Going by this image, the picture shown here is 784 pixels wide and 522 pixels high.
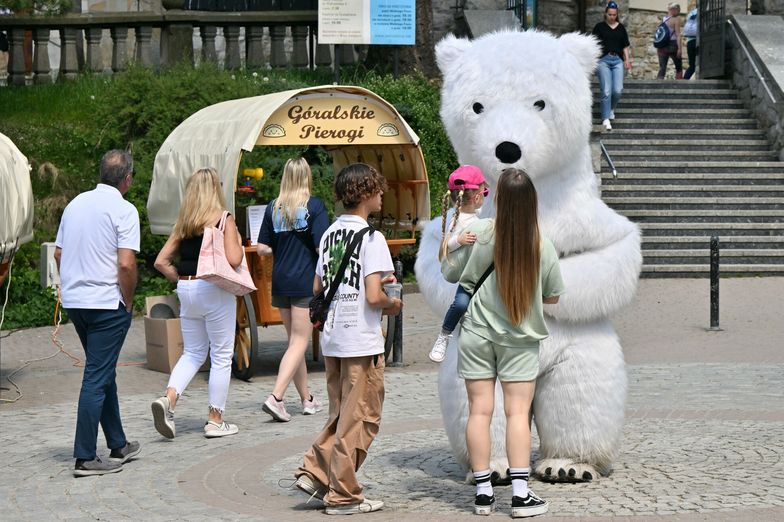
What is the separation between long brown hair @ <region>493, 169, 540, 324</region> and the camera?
657cm

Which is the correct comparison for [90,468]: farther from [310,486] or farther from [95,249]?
[310,486]

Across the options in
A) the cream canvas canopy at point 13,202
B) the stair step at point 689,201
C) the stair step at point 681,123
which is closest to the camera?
the cream canvas canopy at point 13,202

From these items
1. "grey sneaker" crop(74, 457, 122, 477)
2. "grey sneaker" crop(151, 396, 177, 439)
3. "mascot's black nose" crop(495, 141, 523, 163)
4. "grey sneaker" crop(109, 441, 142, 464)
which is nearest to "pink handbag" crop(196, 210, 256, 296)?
"grey sneaker" crop(151, 396, 177, 439)

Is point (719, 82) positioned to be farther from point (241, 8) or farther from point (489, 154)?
point (489, 154)

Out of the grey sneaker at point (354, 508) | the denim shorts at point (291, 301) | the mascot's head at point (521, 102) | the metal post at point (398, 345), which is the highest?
the mascot's head at point (521, 102)

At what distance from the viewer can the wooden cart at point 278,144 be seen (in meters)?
11.3

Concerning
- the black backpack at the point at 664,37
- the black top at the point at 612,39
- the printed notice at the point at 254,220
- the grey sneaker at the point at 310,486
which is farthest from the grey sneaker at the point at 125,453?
the black backpack at the point at 664,37

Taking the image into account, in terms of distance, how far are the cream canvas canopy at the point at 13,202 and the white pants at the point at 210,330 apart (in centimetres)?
211

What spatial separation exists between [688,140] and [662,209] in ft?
6.29

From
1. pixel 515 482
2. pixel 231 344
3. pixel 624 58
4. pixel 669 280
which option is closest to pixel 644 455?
pixel 515 482

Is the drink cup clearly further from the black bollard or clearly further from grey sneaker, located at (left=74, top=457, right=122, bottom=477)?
the black bollard

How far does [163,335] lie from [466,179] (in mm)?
5133

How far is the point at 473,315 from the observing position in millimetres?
6699

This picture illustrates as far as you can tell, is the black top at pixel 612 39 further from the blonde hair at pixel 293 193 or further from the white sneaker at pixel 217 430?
the white sneaker at pixel 217 430
